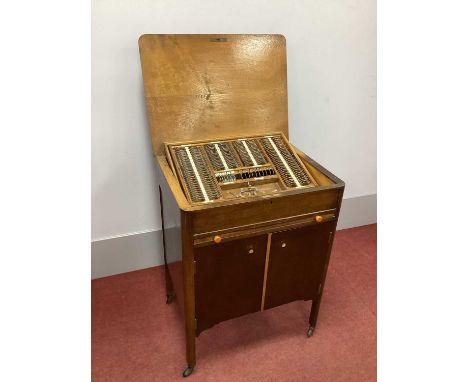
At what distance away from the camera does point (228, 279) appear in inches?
59.8

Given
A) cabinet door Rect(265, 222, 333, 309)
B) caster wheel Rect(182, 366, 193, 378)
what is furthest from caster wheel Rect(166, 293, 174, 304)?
cabinet door Rect(265, 222, 333, 309)

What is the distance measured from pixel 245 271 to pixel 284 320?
0.63 metres

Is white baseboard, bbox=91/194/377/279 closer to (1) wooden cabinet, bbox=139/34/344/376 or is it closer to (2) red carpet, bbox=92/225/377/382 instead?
(2) red carpet, bbox=92/225/377/382

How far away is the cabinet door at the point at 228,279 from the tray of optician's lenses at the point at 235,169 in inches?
7.4

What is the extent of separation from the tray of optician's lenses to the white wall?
1.52 ft

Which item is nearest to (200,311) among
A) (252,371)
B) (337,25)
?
(252,371)

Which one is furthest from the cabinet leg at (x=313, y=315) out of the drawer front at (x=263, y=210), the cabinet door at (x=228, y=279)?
the drawer front at (x=263, y=210)

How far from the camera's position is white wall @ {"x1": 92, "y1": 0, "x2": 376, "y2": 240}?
1799 millimetres

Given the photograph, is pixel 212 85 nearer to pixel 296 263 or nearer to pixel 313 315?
pixel 296 263

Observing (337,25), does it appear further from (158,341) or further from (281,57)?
(158,341)

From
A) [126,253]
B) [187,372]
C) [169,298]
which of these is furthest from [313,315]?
[126,253]

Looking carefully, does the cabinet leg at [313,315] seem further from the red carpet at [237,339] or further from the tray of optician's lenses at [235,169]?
the tray of optician's lenses at [235,169]

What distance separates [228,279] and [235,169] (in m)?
0.43

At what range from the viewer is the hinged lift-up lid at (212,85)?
165 cm
